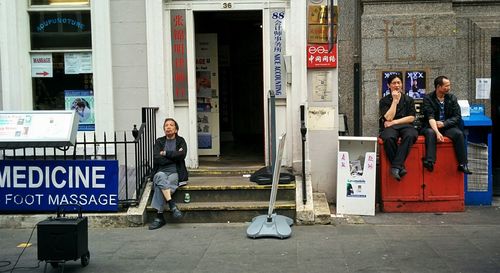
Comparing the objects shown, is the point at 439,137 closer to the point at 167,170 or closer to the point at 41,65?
the point at 167,170

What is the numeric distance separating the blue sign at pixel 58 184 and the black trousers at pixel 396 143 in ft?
12.6

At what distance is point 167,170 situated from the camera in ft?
27.9

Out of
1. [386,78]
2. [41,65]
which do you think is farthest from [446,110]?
[41,65]

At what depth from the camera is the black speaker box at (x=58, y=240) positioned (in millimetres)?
5812

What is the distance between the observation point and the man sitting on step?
27.0 ft

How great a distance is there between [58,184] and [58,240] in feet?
8.62

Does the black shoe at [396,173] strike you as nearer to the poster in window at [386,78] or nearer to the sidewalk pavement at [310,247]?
the sidewalk pavement at [310,247]

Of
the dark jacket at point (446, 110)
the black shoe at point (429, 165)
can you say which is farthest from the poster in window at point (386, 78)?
the black shoe at point (429, 165)

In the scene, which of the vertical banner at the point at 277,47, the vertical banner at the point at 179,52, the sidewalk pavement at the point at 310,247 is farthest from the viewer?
the vertical banner at the point at 179,52

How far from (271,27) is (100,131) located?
3180mm


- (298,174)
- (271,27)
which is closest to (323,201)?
(298,174)

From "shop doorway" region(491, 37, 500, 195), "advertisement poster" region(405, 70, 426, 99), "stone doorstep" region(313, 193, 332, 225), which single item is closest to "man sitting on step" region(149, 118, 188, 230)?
"stone doorstep" region(313, 193, 332, 225)

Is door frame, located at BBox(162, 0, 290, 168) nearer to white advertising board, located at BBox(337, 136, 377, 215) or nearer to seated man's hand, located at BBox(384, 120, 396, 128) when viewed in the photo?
white advertising board, located at BBox(337, 136, 377, 215)

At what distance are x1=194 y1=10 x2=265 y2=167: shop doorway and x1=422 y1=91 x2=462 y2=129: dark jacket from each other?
369 centimetres
